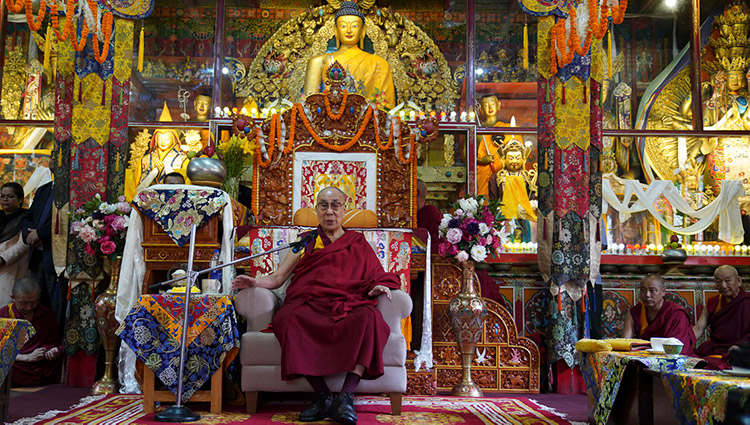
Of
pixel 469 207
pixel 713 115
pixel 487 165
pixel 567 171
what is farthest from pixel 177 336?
pixel 713 115

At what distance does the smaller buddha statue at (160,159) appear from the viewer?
7.16 meters

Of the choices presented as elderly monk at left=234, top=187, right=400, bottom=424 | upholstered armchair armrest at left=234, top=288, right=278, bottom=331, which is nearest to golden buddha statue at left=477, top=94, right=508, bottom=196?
elderly monk at left=234, top=187, right=400, bottom=424

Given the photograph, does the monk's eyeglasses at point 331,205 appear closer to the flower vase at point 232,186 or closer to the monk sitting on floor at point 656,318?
the flower vase at point 232,186

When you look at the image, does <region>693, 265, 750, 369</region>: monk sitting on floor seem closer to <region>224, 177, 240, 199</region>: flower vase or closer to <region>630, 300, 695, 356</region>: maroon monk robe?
<region>630, 300, 695, 356</region>: maroon monk robe

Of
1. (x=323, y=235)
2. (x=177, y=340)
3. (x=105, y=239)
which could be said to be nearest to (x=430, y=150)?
(x=323, y=235)

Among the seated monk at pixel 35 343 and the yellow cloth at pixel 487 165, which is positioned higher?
the yellow cloth at pixel 487 165

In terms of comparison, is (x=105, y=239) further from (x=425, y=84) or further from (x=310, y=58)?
(x=425, y=84)

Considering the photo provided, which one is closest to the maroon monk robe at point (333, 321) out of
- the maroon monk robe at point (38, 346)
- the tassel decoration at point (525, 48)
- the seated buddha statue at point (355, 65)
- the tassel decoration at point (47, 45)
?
the maroon monk robe at point (38, 346)

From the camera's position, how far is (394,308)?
442cm

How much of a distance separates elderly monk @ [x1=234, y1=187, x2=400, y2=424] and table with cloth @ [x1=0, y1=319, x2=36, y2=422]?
121cm

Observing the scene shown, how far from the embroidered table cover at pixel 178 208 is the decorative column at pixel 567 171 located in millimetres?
2821

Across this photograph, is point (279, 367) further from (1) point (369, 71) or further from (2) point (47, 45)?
(2) point (47, 45)

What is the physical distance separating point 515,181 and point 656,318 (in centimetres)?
242

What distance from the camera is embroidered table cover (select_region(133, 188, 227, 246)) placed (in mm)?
5215
